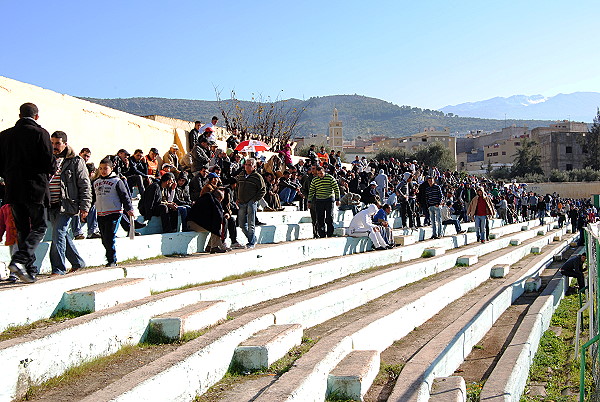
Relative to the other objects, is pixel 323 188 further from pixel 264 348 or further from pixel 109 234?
pixel 264 348

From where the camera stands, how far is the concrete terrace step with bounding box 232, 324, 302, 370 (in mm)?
5363

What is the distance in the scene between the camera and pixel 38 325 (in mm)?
5395

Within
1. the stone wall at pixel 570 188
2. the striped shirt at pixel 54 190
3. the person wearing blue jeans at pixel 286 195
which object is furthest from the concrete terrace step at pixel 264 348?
the stone wall at pixel 570 188

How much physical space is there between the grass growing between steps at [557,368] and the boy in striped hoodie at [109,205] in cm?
490

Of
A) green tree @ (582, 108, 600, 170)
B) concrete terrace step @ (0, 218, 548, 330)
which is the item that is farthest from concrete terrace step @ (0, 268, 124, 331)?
green tree @ (582, 108, 600, 170)

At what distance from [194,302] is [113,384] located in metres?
2.40

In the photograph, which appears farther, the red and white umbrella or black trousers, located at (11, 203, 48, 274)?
the red and white umbrella

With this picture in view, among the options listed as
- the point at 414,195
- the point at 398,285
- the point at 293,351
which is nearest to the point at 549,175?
the point at 414,195

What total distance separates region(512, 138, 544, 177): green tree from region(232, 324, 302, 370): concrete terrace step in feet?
301

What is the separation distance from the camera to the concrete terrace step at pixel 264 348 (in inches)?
211

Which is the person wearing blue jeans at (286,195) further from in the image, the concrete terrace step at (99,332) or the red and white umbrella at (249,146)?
the concrete terrace step at (99,332)

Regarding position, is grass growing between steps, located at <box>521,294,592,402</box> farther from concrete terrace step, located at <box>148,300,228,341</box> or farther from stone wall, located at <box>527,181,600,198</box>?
stone wall, located at <box>527,181,600,198</box>

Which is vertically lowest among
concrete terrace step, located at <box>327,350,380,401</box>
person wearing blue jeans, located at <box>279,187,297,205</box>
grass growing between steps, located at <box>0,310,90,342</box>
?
concrete terrace step, located at <box>327,350,380,401</box>

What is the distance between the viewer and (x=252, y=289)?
7.91 meters
